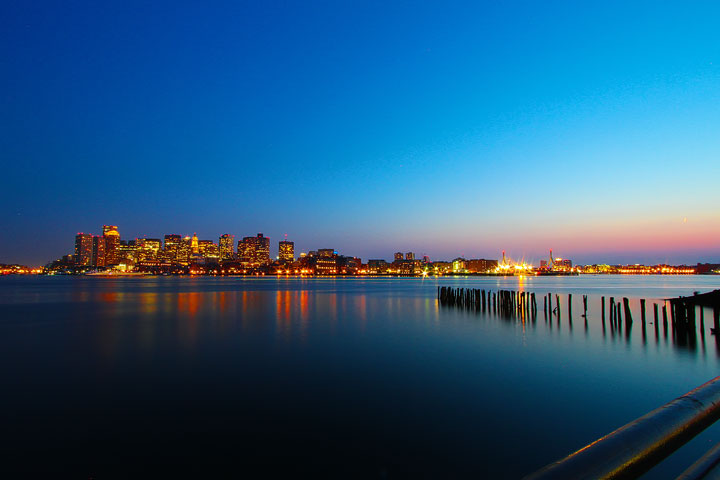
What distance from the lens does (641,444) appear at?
1.57m

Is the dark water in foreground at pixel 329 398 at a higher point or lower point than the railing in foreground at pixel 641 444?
lower

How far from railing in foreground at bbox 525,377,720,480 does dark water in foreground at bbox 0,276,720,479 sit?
19.2 feet

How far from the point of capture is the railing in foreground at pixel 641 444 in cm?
141

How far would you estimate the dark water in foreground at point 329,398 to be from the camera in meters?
7.54

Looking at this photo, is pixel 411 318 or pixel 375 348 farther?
pixel 411 318

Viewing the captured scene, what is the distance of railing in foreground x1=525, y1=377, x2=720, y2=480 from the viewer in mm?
1413

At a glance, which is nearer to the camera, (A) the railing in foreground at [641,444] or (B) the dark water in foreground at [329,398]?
(A) the railing in foreground at [641,444]

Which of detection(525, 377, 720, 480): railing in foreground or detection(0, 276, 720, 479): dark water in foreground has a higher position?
detection(525, 377, 720, 480): railing in foreground

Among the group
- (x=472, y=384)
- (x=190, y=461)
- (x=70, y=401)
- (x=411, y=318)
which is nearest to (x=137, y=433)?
(x=190, y=461)

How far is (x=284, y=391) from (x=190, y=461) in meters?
4.31

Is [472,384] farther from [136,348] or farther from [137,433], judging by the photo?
[136,348]

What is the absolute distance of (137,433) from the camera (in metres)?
8.55

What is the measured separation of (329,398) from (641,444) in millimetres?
10124

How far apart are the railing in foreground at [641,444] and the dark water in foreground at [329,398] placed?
19.2ft
